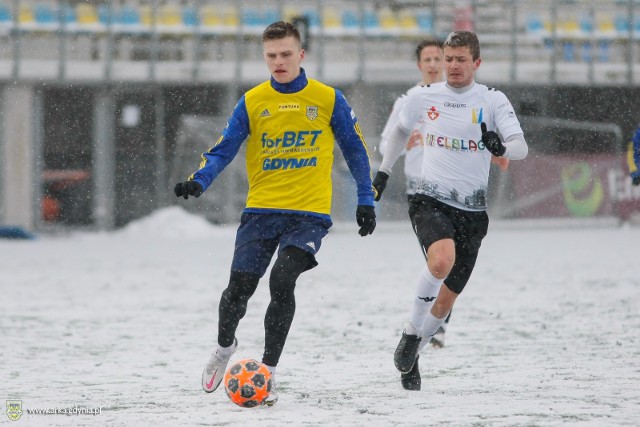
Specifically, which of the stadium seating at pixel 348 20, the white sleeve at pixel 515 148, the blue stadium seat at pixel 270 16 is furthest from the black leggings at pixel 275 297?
the blue stadium seat at pixel 270 16

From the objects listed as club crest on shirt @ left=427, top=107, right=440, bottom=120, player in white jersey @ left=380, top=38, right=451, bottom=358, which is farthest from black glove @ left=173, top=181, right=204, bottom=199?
player in white jersey @ left=380, top=38, right=451, bottom=358

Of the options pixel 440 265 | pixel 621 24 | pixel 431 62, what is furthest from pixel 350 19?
pixel 440 265

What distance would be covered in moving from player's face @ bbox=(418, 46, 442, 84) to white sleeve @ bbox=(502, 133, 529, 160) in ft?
6.45

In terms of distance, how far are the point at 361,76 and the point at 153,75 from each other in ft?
15.8

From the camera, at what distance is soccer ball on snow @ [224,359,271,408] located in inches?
210

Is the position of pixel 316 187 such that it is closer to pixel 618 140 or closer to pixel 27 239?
pixel 27 239

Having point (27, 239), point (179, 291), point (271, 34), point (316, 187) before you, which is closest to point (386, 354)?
point (316, 187)

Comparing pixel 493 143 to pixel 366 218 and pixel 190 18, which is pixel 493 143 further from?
pixel 190 18

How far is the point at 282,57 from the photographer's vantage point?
566cm

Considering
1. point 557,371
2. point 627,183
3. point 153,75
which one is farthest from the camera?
point 153,75

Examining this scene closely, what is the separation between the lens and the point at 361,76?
27391 mm

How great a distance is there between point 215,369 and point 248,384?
0.44 meters
